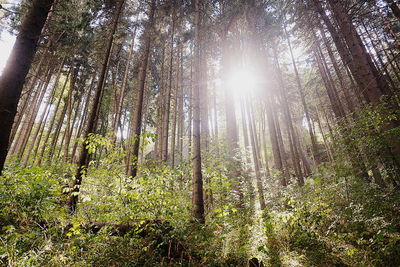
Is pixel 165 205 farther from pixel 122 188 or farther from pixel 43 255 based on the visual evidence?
pixel 43 255

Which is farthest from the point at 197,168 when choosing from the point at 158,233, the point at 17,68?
the point at 17,68

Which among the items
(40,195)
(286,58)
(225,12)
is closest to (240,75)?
(225,12)

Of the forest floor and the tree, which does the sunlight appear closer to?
the forest floor

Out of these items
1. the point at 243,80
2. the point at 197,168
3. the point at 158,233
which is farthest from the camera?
the point at 243,80

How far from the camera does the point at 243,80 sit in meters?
13.1

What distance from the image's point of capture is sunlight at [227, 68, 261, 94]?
10.8 meters

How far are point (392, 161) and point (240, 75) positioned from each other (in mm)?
9045

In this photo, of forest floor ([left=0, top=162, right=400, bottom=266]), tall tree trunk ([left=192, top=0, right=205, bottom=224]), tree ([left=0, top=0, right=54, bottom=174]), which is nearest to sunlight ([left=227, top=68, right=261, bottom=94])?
tall tree trunk ([left=192, top=0, right=205, bottom=224])

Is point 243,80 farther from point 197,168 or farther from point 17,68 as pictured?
point 17,68

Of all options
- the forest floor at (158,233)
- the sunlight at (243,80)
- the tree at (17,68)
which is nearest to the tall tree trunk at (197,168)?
the forest floor at (158,233)

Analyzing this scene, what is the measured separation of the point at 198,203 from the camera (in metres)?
5.27

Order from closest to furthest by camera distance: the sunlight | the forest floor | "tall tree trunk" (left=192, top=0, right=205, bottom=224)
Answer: the forest floor, "tall tree trunk" (left=192, top=0, right=205, bottom=224), the sunlight

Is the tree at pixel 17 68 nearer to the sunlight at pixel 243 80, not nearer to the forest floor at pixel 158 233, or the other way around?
the forest floor at pixel 158 233

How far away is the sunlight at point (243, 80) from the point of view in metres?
10.8
